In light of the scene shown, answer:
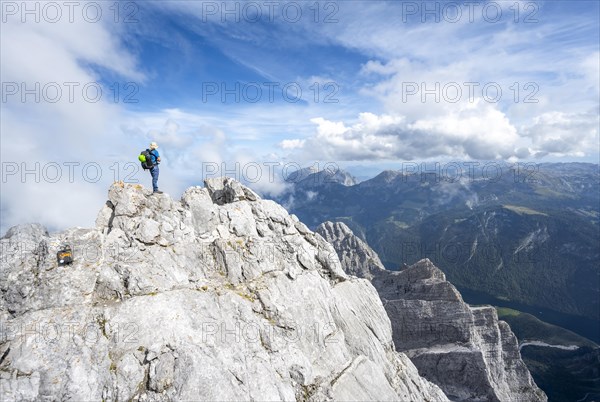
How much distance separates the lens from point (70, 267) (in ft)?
103

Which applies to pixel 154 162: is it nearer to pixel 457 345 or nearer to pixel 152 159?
pixel 152 159

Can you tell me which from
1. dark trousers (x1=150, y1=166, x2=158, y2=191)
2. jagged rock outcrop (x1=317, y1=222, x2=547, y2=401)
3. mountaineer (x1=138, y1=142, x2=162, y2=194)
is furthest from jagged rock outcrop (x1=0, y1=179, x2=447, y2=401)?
jagged rock outcrop (x1=317, y1=222, x2=547, y2=401)

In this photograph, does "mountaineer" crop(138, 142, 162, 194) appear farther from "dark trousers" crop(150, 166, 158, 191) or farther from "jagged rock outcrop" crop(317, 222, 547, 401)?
"jagged rock outcrop" crop(317, 222, 547, 401)

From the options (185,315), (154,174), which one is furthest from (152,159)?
(185,315)

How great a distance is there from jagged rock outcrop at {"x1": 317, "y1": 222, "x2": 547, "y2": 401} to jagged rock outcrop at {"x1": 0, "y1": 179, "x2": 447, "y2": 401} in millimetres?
61472

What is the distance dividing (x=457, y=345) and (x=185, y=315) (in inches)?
4048

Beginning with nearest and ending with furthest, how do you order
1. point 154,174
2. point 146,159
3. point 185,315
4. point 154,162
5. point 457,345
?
1. point 185,315
2. point 146,159
3. point 154,162
4. point 154,174
5. point 457,345

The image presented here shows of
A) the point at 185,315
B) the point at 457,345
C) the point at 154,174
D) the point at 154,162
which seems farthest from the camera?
the point at 457,345

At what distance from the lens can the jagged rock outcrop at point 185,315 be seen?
85.8 feet

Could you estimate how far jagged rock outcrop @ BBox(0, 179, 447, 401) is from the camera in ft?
85.8

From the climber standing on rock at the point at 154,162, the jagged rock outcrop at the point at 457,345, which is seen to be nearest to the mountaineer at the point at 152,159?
the climber standing on rock at the point at 154,162

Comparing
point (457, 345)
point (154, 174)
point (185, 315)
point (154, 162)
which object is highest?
point (154, 162)

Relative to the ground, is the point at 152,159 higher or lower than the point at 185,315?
higher

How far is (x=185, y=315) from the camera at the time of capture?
30953 millimetres
